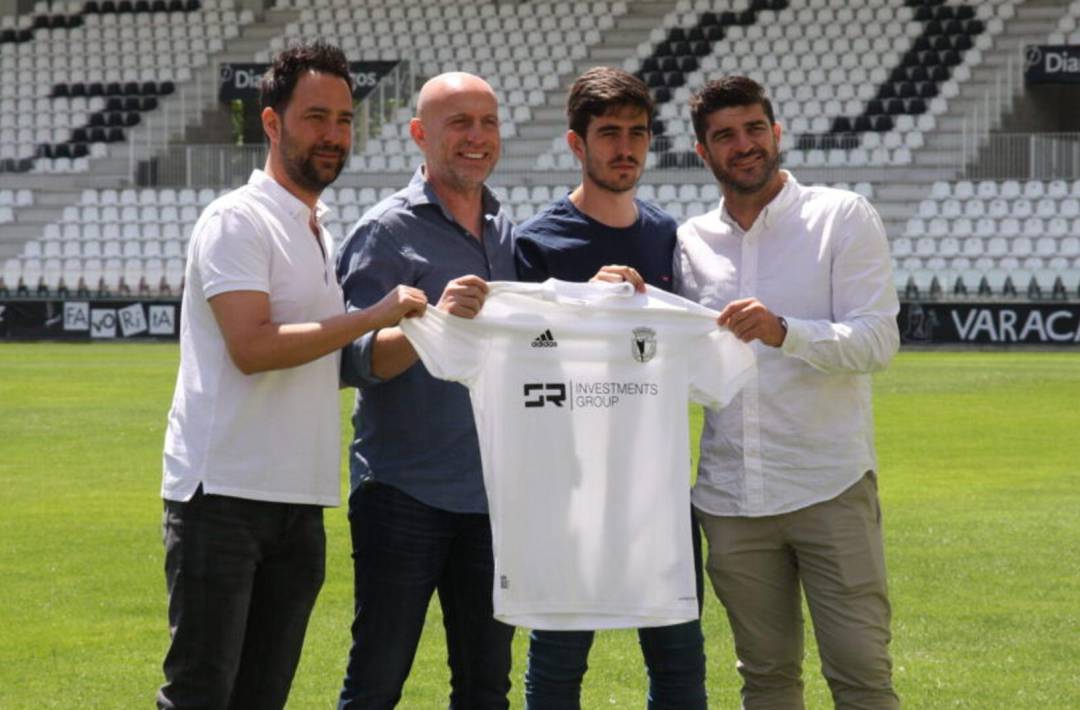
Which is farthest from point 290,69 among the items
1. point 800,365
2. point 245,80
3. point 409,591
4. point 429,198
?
point 245,80

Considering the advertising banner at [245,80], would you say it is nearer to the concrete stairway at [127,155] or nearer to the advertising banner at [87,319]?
the concrete stairway at [127,155]

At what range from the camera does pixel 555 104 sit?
125 feet

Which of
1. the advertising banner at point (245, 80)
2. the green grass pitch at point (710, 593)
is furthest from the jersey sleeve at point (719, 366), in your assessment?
the advertising banner at point (245, 80)

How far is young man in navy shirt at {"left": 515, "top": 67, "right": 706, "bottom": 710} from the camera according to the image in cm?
504

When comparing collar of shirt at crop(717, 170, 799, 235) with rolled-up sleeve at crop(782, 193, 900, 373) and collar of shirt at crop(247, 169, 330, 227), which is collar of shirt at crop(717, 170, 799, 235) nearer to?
rolled-up sleeve at crop(782, 193, 900, 373)

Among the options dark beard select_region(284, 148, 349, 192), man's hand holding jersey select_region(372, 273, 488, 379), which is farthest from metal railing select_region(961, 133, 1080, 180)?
dark beard select_region(284, 148, 349, 192)

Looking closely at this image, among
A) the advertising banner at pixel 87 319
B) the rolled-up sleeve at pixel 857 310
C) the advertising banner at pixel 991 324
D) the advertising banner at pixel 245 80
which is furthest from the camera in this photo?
the advertising banner at pixel 245 80

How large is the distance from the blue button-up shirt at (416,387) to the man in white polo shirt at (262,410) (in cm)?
21

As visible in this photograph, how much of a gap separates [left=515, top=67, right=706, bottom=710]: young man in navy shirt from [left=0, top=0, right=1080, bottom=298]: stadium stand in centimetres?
2453

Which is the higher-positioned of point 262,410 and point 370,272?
point 370,272

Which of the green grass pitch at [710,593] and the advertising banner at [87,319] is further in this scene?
the advertising banner at [87,319]

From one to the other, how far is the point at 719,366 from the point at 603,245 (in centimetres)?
51

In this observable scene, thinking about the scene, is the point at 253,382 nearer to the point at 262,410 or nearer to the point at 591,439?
the point at 262,410

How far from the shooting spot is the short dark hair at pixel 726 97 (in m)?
4.98
